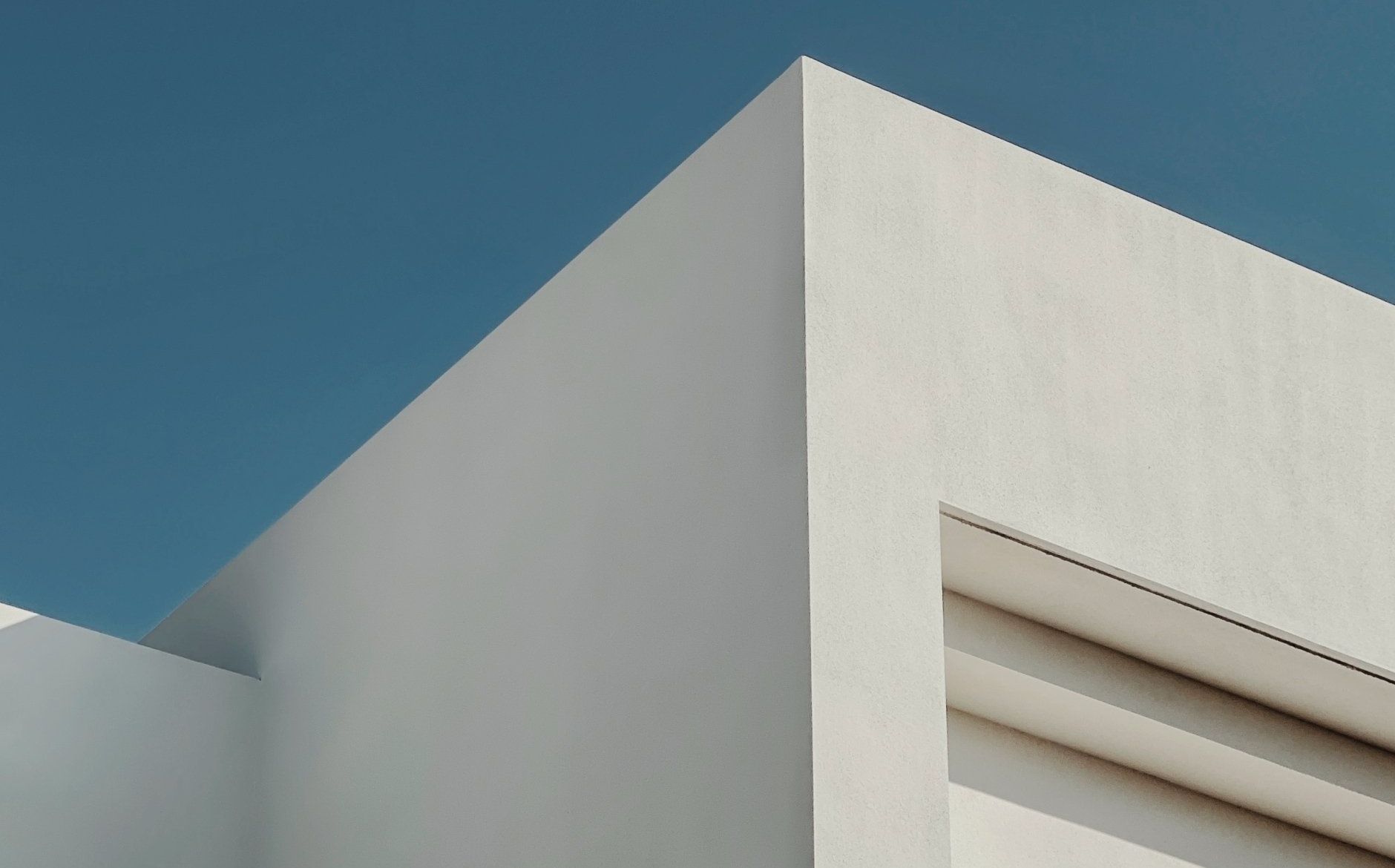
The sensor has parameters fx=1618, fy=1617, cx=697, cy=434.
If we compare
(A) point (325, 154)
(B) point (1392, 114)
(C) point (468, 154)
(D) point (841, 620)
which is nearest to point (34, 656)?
(D) point (841, 620)

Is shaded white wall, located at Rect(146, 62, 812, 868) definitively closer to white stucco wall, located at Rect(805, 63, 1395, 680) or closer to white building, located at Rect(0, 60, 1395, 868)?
white building, located at Rect(0, 60, 1395, 868)

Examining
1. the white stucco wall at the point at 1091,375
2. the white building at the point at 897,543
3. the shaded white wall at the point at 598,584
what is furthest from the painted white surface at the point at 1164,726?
the shaded white wall at the point at 598,584

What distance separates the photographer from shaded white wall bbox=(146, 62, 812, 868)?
3484 millimetres

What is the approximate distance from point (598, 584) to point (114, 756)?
91.0 inches

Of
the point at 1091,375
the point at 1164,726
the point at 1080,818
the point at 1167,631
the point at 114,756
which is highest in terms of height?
the point at 1091,375

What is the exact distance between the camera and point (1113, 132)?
24.0ft

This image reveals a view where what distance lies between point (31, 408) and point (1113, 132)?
1215cm

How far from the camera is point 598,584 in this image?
4.07 meters

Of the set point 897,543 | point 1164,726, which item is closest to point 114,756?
point 897,543

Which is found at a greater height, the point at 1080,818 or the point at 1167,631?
the point at 1167,631

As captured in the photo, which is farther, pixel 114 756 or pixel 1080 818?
pixel 114 756

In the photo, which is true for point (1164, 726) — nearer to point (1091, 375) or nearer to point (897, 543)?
point (1091, 375)

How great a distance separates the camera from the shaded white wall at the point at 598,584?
11.4 ft

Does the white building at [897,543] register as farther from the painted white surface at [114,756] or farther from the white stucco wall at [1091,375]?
the painted white surface at [114,756]
